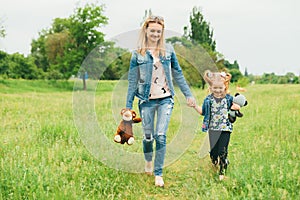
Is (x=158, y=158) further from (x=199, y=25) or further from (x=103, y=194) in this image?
(x=199, y=25)

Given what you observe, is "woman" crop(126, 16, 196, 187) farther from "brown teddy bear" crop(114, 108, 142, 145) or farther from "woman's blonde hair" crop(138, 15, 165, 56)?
"brown teddy bear" crop(114, 108, 142, 145)

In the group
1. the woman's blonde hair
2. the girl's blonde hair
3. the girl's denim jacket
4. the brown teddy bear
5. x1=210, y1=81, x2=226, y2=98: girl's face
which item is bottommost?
the brown teddy bear

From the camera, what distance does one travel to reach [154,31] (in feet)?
16.7

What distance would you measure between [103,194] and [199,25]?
42.6 feet

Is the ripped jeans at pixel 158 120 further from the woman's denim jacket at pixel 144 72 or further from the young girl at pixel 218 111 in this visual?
the young girl at pixel 218 111

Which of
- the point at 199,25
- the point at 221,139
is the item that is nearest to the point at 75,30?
the point at 199,25

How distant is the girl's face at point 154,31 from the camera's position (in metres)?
5.07

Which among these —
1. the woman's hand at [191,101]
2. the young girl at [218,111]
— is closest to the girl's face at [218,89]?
the young girl at [218,111]

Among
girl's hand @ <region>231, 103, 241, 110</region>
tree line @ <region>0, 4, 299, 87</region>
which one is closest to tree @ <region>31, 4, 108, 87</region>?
tree line @ <region>0, 4, 299, 87</region>

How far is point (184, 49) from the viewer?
663 cm

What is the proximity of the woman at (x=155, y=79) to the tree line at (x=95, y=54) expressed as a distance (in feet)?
2.47

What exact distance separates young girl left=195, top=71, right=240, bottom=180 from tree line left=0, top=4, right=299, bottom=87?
0.76 meters

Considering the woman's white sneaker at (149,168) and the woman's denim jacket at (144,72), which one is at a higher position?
the woman's denim jacket at (144,72)

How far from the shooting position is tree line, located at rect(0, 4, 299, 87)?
6.23m
